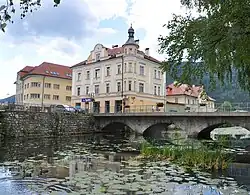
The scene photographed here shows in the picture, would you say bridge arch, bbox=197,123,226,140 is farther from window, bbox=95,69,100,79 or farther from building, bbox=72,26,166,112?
window, bbox=95,69,100,79

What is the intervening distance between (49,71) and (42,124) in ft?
98.6

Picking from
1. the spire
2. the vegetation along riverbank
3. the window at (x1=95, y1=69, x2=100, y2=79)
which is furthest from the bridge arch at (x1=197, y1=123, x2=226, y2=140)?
the window at (x1=95, y1=69, x2=100, y2=79)

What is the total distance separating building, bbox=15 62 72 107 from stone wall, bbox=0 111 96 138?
19.2 metres

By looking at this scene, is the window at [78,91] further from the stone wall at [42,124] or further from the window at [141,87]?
the stone wall at [42,124]

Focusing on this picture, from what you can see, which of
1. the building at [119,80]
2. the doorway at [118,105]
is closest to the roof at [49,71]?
the building at [119,80]

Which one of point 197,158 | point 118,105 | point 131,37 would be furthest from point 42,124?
point 197,158

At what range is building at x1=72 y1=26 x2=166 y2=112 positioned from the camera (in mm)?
43594

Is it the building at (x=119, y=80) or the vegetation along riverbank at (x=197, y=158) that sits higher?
the building at (x=119, y=80)

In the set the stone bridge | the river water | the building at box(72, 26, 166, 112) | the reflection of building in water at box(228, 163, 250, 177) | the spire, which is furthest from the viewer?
the spire

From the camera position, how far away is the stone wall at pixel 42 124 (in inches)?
1102

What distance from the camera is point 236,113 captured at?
86.7ft

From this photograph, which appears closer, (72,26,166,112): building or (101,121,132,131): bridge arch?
(101,121,132,131): bridge arch

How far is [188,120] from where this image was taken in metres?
30.2

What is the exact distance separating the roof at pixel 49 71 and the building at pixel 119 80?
8781mm
